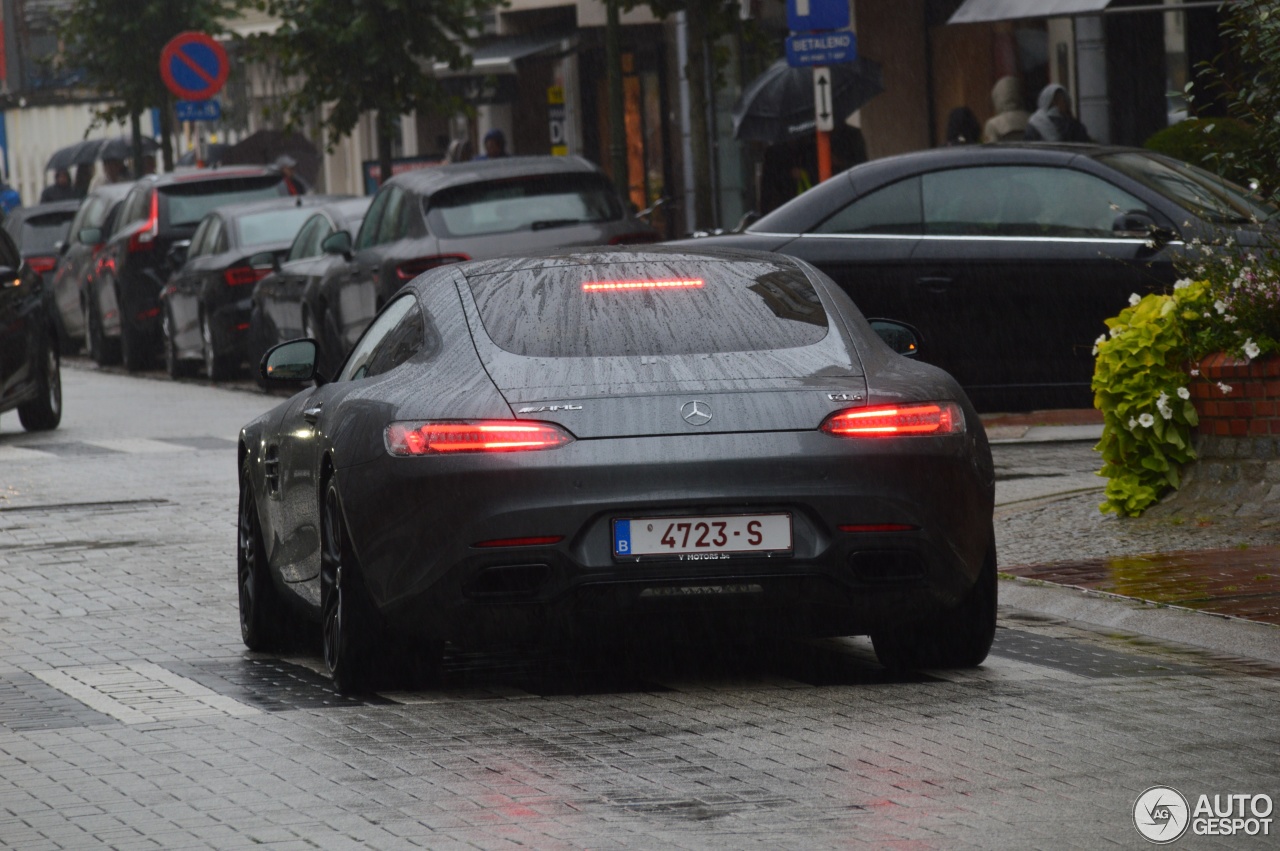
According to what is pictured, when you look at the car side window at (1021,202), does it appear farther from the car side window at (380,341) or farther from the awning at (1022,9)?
the car side window at (380,341)

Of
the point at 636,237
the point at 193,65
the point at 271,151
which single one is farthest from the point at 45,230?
the point at 636,237

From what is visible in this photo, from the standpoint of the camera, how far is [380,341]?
346 inches

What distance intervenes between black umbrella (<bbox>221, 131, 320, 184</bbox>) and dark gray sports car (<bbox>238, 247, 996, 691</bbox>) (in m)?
36.5

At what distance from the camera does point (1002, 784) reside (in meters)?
6.42

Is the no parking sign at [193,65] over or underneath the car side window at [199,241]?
over

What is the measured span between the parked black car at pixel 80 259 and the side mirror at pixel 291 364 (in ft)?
64.9

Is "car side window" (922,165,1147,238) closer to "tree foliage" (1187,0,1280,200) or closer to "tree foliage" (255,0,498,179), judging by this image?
"tree foliage" (1187,0,1280,200)

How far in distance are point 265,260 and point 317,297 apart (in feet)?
8.82

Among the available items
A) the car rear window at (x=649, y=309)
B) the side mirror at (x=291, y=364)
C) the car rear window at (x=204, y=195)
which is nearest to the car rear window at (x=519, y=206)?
the car rear window at (x=204, y=195)

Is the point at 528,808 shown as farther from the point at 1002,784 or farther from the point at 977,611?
the point at 977,611

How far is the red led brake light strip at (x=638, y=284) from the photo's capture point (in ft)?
27.6

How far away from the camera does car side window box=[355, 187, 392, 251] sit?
2033 centimetres

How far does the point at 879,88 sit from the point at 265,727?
64.5ft

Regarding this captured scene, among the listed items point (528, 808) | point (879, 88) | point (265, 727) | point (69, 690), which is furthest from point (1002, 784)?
point (879, 88)
